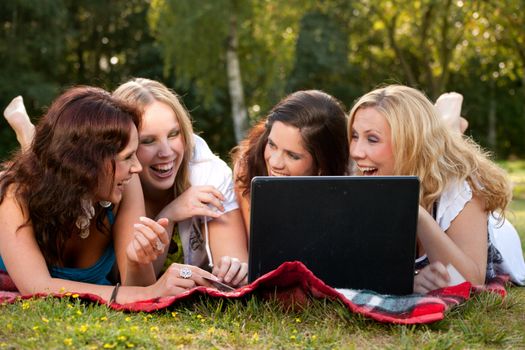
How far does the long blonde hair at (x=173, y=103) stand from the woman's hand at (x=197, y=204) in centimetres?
24

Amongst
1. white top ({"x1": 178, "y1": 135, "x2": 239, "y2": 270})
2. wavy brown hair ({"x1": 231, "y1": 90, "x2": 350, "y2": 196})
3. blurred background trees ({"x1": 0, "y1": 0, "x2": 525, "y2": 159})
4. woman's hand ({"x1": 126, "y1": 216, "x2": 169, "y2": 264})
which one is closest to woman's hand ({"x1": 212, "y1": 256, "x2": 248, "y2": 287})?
woman's hand ({"x1": 126, "y1": 216, "x2": 169, "y2": 264})

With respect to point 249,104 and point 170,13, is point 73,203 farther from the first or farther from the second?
point 249,104

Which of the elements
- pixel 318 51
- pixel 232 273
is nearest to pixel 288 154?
pixel 232 273

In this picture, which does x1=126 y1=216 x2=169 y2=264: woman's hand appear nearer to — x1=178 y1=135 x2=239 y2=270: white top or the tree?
x1=178 y1=135 x2=239 y2=270: white top

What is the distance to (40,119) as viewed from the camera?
3.61 m

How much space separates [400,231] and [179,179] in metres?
1.56

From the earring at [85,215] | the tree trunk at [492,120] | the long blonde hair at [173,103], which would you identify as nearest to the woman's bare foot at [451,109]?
the long blonde hair at [173,103]

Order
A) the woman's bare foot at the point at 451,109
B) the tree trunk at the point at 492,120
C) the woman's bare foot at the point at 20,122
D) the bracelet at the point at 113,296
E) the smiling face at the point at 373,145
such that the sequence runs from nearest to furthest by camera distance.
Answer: the bracelet at the point at 113,296 → the smiling face at the point at 373,145 → the woman's bare foot at the point at 20,122 → the woman's bare foot at the point at 451,109 → the tree trunk at the point at 492,120

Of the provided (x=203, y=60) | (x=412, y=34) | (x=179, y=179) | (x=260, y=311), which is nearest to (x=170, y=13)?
(x=203, y=60)


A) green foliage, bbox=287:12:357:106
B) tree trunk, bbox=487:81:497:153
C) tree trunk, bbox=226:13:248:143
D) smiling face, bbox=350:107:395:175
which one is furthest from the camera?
tree trunk, bbox=487:81:497:153

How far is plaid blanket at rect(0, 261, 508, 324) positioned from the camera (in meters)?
3.02

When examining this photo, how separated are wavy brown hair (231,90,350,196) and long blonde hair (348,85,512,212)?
0.23m

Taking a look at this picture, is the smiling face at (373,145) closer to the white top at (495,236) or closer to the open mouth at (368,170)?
the open mouth at (368,170)

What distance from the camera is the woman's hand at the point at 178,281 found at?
3359 mm
